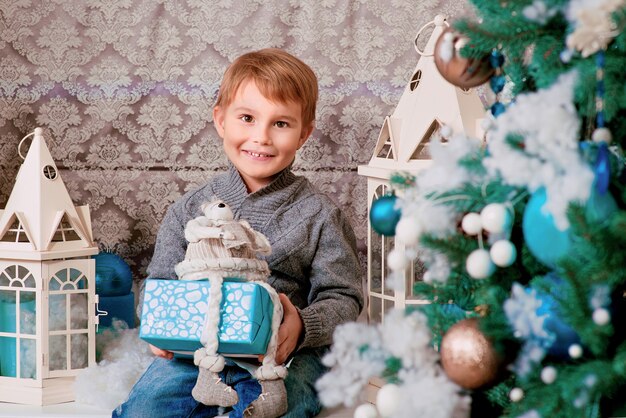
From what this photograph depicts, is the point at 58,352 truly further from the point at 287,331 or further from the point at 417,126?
the point at 417,126

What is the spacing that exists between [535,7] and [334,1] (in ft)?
4.23

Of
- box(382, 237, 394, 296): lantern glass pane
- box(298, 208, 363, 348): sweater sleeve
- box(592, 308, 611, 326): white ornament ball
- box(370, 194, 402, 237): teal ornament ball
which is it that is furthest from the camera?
box(382, 237, 394, 296): lantern glass pane

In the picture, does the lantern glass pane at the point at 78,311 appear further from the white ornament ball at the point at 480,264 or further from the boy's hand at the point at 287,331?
the white ornament ball at the point at 480,264

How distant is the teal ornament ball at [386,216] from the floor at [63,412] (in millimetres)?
682


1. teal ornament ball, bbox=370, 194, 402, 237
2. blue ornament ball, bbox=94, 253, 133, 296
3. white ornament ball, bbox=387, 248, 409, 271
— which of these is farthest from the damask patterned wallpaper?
white ornament ball, bbox=387, 248, 409, 271

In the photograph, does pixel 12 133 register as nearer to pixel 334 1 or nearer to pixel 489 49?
pixel 334 1

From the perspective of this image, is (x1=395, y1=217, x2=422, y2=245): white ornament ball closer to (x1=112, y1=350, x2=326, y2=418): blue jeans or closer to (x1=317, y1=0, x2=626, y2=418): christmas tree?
(x1=317, y1=0, x2=626, y2=418): christmas tree

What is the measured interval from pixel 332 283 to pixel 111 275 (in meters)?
0.64

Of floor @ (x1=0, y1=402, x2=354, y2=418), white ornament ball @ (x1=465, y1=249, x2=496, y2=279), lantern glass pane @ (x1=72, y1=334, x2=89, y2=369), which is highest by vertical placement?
white ornament ball @ (x1=465, y1=249, x2=496, y2=279)

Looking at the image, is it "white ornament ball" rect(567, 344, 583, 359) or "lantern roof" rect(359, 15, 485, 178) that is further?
"lantern roof" rect(359, 15, 485, 178)

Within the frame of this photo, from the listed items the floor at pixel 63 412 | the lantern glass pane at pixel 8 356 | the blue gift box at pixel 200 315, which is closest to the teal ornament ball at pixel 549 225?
the blue gift box at pixel 200 315

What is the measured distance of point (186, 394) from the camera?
167 centimetres

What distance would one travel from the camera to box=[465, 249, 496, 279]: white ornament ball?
1062mm

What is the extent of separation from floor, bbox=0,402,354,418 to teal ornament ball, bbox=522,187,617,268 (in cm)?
84
